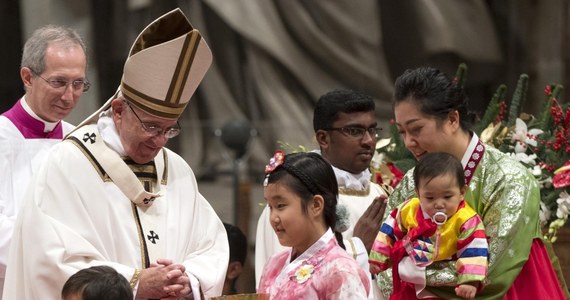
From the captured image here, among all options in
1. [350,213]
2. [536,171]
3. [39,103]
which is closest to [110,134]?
[39,103]

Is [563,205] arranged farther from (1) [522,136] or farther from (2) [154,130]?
(2) [154,130]

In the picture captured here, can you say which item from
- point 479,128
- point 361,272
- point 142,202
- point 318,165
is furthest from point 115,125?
point 479,128

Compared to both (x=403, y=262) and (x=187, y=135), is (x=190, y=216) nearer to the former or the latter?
(x=403, y=262)

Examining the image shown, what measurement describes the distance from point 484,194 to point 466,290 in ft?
1.46

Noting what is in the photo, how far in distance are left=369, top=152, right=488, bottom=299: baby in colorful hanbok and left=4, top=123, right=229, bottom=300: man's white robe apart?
2.93 feet

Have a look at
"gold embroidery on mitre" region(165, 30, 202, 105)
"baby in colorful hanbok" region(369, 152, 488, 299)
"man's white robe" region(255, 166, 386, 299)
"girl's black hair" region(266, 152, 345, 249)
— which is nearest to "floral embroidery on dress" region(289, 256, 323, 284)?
"girl's black hair" region(266, 152, 345, 249)

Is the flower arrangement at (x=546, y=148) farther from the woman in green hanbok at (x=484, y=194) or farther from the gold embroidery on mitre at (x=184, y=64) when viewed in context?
the gold embroidery on mitre at (x=184, y=64)

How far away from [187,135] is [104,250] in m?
6.19

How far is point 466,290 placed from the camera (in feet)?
15.5

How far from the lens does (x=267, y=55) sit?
11.3m

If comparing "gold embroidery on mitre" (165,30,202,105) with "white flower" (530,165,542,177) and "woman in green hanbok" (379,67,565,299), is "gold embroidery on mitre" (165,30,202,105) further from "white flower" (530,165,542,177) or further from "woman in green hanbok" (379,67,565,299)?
"white flower" (530,165,542,177)

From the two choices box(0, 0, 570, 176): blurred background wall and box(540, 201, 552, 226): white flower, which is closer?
box(540, 201, 552, 226): white flower

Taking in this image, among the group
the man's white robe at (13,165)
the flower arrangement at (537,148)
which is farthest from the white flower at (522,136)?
the man's white robe at (13,165)

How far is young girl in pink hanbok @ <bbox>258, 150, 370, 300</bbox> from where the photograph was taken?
470 centimetres
